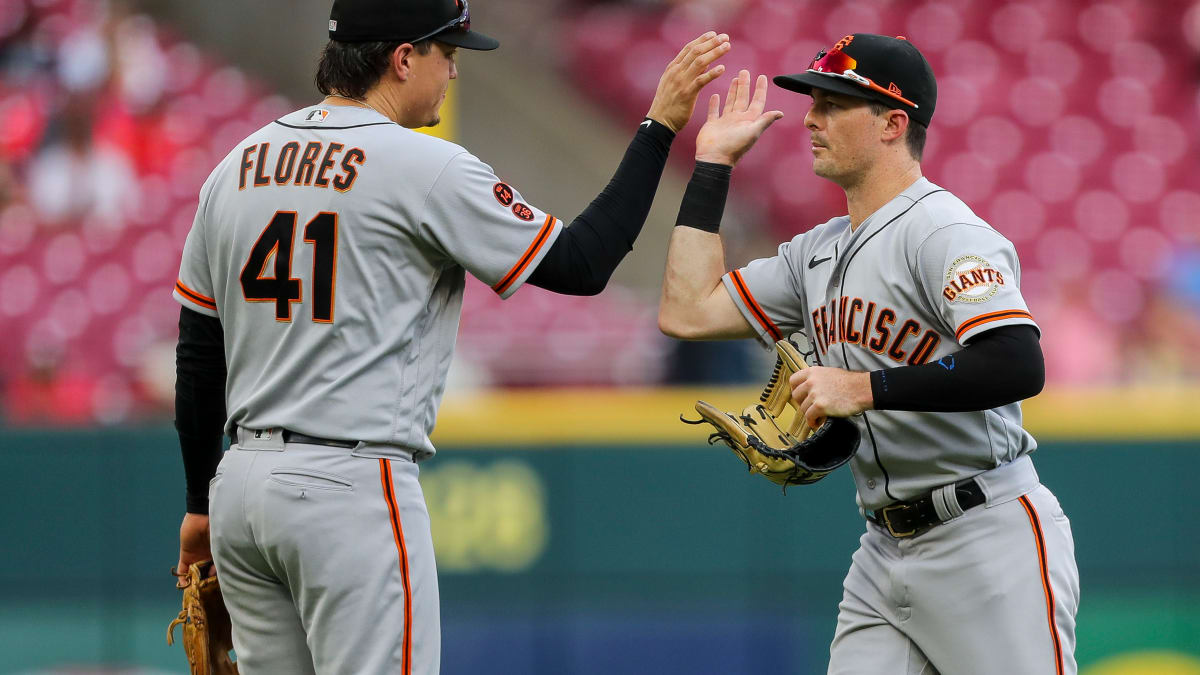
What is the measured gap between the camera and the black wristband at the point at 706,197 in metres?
2.99

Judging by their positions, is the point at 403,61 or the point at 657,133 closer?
the point at 403,61

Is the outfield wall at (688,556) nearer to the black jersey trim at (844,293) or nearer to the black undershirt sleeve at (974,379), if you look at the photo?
the black jersey trim at (844,293)

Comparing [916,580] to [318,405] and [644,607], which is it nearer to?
[318,405]

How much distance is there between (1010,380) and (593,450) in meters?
3.50

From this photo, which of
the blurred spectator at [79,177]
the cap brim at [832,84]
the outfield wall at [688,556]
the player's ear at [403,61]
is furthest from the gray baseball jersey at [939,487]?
the blurred spectator at [79,177]

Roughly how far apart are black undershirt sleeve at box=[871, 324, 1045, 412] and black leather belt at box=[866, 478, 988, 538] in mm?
287

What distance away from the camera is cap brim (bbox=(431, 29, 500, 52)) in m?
2.51

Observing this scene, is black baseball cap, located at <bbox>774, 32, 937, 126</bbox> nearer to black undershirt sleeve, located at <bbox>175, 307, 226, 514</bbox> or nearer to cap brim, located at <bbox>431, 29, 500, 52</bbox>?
cap brim, located at <bbox>431, 29, 500, 52</bbox>

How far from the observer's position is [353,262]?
2.36m

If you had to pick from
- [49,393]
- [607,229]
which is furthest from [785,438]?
[49,393]

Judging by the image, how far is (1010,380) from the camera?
2.49 m

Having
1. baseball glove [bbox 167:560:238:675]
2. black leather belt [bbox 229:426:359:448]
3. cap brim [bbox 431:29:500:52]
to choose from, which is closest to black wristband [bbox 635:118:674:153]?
cap brim [bbox 431:29:500:52]

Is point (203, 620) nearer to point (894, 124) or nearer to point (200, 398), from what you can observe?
point (200, 398)

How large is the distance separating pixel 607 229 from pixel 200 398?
847 mm
